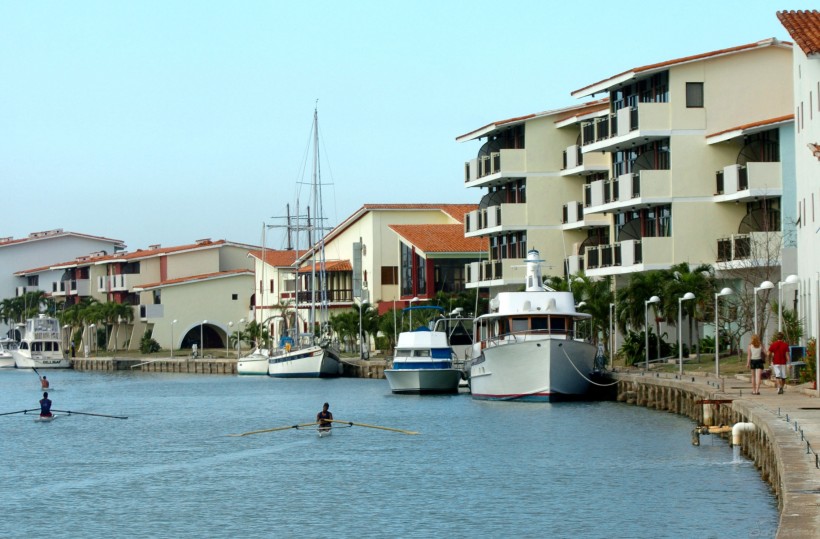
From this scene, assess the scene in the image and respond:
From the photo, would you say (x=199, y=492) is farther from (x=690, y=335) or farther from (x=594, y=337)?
(x=594, y=337)

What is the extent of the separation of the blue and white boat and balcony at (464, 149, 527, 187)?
17.9 metres

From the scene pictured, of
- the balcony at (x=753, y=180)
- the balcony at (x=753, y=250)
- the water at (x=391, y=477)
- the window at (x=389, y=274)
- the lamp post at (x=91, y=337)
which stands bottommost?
the water at (x=391, y=477)

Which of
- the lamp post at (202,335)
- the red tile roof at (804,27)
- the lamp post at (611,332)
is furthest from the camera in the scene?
the lamp post at (202,335)

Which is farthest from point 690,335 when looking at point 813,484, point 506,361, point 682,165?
point 813,484

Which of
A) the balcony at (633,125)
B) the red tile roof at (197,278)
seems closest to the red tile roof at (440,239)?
the balcony at (633,125)

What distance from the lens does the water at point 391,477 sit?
99.1 ft

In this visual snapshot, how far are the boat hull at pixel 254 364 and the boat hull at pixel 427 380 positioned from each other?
34.3 meters

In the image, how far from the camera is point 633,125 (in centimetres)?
6869

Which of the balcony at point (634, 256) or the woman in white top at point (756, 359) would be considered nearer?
the woman in white top at point (756, 359)

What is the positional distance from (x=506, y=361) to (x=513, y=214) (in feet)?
90.9

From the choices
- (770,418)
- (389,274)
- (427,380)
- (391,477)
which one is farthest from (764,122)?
(389,274)

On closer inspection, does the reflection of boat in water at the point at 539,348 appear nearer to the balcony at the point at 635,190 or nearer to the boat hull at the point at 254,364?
the balcony at the point at 635,190

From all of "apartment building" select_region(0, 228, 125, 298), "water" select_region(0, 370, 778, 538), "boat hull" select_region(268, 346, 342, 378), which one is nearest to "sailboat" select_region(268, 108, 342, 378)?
"boat hull" select_region(268, 346, 342, 378)

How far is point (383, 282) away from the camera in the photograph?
111m
